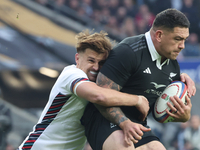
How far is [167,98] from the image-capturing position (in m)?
2.81

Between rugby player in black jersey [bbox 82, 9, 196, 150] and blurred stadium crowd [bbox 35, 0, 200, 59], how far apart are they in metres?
5.71

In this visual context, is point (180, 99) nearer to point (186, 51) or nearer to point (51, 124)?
point (51, 124)

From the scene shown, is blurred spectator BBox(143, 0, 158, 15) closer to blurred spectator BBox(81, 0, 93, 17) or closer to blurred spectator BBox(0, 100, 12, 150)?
blurred spectator BBox(81, 0, 93, 17)

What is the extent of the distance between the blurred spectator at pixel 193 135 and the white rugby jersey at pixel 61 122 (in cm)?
592

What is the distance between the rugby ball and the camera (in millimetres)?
2805


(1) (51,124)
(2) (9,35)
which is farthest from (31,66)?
(1) (51,124)

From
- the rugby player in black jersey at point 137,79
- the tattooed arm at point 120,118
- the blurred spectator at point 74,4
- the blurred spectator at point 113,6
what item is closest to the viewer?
the tattooed arm at point 120,118

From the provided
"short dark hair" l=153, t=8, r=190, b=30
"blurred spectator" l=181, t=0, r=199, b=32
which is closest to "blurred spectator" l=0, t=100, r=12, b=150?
"short dark hair" l=153, t=8, r=190, b=30

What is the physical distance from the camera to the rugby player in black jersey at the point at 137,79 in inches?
98.0

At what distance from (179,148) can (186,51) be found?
3069 millimetres

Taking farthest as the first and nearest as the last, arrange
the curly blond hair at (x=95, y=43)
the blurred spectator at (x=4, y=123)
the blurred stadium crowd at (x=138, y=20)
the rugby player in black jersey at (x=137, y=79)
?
the blurred stadium crowd at (x=138, y=20) → the blurred spectator at (x=4, y=123) → the curly blond hair at (x=95, y=43) → the rugby player in black jersey at (x=137, y=79)

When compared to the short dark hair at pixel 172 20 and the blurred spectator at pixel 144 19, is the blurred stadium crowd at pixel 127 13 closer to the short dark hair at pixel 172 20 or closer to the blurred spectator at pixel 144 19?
the blurred spectator at pixel 144 19

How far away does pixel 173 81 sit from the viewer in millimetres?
3010

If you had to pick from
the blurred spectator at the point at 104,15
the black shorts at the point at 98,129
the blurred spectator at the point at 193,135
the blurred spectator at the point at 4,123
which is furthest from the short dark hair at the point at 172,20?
the blurred spectator at the point at 193,135
